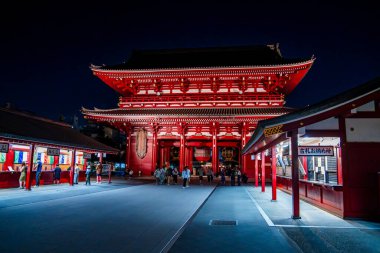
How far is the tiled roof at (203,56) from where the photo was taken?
31188 mm

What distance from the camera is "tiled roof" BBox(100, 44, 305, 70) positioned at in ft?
102

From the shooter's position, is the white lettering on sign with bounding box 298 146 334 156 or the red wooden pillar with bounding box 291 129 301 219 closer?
the red wooden pillar with bounding box 291 129 301 219

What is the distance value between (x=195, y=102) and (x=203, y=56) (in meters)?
8.29

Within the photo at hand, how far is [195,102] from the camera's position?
28.5 metres

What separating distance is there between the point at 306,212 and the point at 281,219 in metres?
1.89

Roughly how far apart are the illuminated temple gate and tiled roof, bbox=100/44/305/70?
480 millimetres

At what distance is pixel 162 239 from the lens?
632 centimetres

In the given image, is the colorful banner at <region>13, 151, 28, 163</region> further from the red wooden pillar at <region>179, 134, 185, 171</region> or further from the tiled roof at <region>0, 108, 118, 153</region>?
the red wooden pillar at <region>179, 134, 185, 171</region>

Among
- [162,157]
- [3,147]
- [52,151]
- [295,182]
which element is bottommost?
[295,182]

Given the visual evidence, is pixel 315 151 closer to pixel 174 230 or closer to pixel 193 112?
pixel 174 230

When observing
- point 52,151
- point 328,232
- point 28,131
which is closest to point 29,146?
point 52,151

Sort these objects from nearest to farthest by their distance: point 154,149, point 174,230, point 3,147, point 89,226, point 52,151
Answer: point 174,230 < point 89,226 < point 3,147 < point 52,151 < point 154,149

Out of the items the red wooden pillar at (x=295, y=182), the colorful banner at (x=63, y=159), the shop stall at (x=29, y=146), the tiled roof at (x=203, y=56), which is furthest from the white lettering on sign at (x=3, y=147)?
the tiled roof at (x=203, y=56)

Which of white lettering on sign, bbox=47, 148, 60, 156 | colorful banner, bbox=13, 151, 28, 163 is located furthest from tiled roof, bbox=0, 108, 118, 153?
colorful banner, bbox=13, 151, 28, 163
